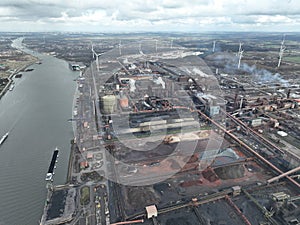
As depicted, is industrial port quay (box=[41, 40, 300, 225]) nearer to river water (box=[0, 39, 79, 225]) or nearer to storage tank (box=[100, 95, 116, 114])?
storage tank (box=[100, 95, 116, 114])

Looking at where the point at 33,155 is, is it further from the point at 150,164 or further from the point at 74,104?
the point at 74,104

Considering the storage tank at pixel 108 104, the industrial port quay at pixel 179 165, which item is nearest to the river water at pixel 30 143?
the industrial port quay at pixel 179 165

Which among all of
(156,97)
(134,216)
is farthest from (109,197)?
(156,97)

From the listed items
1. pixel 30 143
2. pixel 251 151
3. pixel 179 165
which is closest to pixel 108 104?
pixel 30 143

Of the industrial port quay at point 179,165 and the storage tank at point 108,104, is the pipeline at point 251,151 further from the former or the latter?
the storage tank at point 108,104

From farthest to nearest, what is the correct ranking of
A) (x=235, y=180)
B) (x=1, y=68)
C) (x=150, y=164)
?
(x=1, y=68) → (x=150, y=164) → (x=235, y=180)

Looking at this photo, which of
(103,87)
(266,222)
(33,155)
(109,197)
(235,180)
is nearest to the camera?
(266,222)
